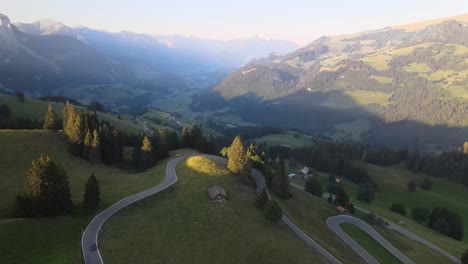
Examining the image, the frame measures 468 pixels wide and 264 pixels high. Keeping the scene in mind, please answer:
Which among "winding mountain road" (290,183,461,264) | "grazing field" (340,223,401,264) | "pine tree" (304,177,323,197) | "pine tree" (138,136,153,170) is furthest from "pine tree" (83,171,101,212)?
"pine tree" (304,177,323,197)

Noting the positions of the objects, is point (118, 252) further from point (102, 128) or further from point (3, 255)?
point (102, 128)

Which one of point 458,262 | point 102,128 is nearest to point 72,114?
point 102,128

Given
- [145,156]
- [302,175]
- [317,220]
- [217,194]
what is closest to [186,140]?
[145,156]

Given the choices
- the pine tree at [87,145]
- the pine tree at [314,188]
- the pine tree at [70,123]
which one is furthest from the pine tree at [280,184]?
the pine tree at [70,123]

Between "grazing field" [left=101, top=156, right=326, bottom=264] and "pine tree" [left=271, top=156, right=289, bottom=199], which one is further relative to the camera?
"pine tree" [left=271, top=156, right=289, bottom=199]

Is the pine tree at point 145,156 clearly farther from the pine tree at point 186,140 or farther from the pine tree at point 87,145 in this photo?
the pine tree at point 186,140

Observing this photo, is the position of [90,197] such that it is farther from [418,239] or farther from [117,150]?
[418,239]

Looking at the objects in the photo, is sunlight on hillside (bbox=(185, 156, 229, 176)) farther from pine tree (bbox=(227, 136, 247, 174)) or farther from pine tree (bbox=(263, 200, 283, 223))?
pine tree (bbox=(263, 200, 283, 223))
